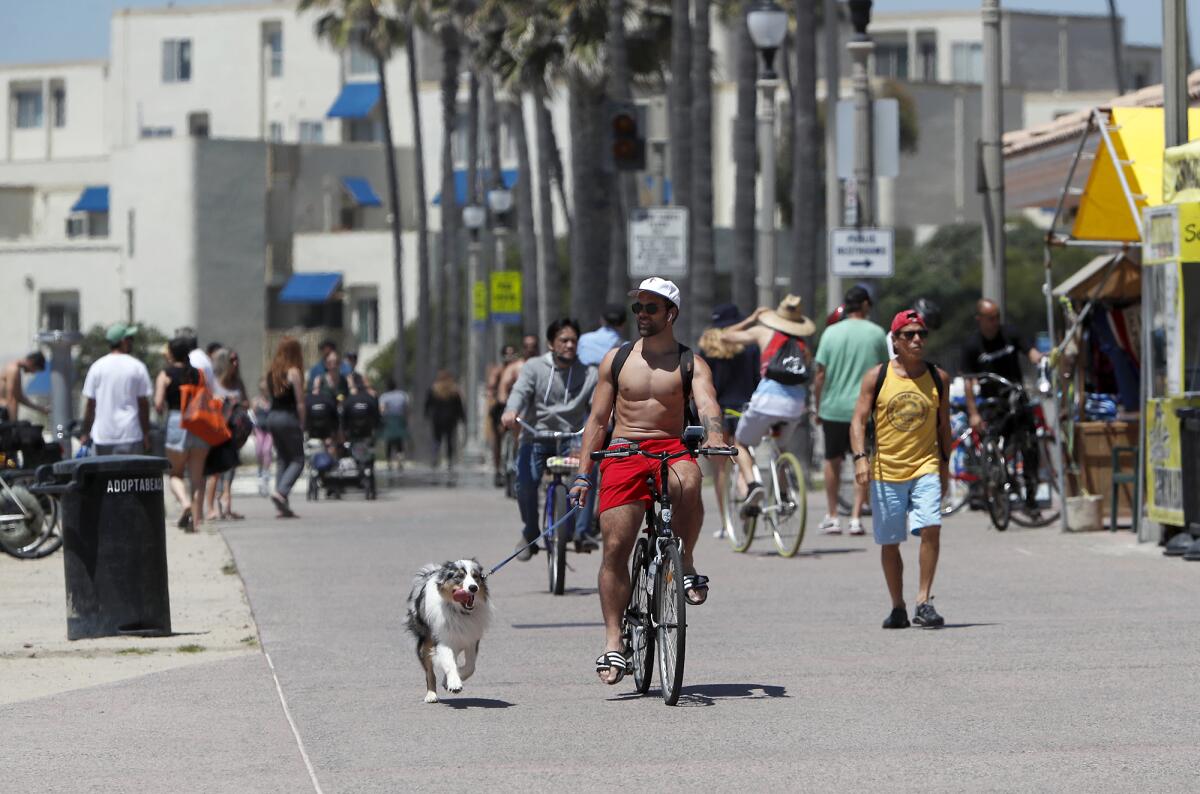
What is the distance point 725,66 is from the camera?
285ft

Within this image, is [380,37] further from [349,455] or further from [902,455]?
[902,455]

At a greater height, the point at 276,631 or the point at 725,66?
the point at 725,66

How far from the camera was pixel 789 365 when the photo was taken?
18.2m

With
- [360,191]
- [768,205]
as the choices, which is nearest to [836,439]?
[768,205]

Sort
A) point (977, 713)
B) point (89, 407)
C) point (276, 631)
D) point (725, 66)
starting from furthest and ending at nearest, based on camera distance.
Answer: point (725, 66), point (89, 407), point (276, 631), point (977, 713)

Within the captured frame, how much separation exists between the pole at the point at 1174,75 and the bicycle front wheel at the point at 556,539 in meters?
5.32

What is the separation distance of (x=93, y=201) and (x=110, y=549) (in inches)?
2744

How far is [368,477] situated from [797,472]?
12.4 metres

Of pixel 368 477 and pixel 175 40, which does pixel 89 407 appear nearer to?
pixel 368 477

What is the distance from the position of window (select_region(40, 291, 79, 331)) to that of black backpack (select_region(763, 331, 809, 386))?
189 ft

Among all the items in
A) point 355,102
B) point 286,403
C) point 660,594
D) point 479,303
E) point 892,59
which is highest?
point 892,59

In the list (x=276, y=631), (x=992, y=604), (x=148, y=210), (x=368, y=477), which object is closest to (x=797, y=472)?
(x=992, y=604)

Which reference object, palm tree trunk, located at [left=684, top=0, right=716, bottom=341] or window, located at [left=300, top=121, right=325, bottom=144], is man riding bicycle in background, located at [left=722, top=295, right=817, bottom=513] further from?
window, located at [left=300, top=121, right=325, bottom=144]

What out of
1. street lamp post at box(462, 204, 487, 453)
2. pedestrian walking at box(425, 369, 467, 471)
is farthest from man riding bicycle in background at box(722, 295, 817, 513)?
street lamp post at box(462, 204, 487, 453)
